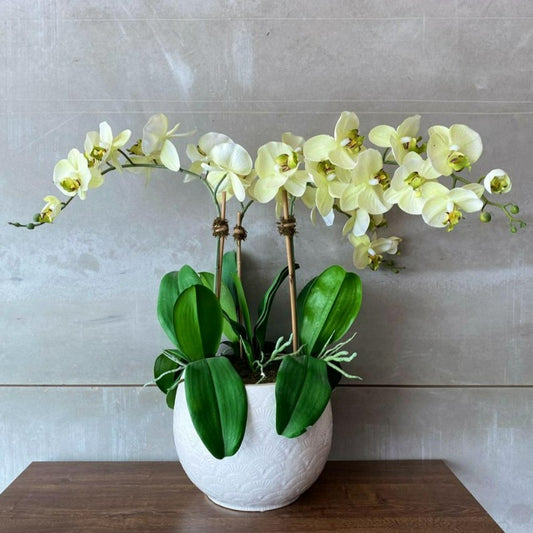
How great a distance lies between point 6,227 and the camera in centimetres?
105

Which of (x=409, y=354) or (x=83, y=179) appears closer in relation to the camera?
(x=83, y=179)

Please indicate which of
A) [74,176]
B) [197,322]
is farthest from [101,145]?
[197,322]

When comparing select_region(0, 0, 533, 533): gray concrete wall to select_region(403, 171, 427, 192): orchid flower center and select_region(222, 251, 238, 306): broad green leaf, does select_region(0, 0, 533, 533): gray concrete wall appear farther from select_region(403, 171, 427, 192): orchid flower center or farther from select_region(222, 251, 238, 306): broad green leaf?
select_region(403, 171, 427, 192): orchid flower center

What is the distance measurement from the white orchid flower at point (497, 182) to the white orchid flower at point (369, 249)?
21 cm

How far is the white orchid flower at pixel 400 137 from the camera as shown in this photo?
829 millimetres

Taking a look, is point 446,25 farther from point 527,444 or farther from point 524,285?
point 527,444

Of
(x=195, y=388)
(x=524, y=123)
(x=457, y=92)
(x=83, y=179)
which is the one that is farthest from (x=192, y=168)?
(x=524, y=123)

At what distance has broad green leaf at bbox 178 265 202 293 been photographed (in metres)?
0.87

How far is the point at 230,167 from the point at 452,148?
313mm

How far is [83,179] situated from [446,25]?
71 cm

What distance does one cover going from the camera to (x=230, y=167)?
0.81 m

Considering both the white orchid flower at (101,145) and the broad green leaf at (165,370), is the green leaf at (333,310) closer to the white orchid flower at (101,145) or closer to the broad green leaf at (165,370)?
the broad green leaf at (165,370)

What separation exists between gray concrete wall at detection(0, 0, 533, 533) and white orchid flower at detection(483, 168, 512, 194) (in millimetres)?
256

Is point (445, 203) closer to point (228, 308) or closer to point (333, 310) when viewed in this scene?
point (333, 310)
